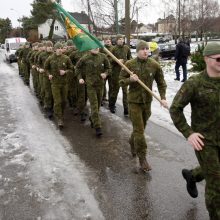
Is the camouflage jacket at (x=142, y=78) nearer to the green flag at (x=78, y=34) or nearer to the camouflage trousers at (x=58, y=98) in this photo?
the green flag at (x=78, y=34)

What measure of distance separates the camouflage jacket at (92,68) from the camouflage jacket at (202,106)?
4755 mm

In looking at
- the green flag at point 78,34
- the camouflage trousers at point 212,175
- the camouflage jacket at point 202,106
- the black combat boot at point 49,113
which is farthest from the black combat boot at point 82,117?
the camouflage trousers at point 212,175

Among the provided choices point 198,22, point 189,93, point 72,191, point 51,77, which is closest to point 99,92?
point 51,77

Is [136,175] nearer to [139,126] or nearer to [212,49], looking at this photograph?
[139,126]

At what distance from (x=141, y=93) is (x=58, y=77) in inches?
153

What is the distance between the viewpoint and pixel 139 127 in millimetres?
6148

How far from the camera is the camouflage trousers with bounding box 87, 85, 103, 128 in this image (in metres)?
8.42

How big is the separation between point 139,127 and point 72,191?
1398 mm

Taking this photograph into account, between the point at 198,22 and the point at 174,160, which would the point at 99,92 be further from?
the point at 198,22

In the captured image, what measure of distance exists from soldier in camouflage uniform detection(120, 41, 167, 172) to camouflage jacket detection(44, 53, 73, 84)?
3575mm

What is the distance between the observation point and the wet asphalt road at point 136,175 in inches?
190

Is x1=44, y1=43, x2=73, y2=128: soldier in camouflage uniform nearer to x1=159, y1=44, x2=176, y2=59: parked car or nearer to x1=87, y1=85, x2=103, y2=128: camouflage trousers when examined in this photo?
x1=87, y1=85, x2=103, y2=128: camouflage trousers

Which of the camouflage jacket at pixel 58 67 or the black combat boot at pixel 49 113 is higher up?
the camouflage jacket at pixel 58 67

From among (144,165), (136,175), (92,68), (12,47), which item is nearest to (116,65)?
(92,68)
